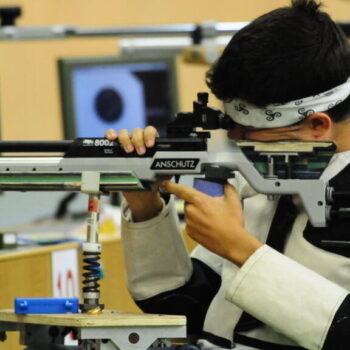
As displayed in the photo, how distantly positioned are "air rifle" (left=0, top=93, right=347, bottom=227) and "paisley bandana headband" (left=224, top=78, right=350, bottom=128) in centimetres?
9

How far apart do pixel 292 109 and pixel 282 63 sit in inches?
3.3

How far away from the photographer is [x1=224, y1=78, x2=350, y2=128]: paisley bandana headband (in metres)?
1.93

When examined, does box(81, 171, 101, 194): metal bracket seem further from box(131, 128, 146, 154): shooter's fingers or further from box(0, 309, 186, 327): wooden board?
box(0, 309, 186, 327): wooden board

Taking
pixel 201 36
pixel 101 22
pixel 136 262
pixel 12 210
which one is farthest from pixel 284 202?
pixel 101 22

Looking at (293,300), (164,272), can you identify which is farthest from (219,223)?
(164,272)

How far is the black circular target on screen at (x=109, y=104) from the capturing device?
415 cm

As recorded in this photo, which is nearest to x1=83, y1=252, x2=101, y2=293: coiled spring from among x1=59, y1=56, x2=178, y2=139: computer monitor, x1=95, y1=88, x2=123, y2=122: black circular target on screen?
x1=59, y1=56, x2=178, y2=139: computer monitor

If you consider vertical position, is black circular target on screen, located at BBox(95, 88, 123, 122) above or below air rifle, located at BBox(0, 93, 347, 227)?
below

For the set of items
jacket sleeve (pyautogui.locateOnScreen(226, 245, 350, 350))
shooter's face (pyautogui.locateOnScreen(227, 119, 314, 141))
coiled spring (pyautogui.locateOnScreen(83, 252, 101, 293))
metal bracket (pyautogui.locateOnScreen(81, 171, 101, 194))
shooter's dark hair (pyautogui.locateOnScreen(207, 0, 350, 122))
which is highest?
shooter's dark hair (pyautogui.locateOnScreen(207, 0, 350, 122))

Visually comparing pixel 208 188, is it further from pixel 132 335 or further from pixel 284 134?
pixel 132 335

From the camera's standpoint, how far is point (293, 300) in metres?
1.82

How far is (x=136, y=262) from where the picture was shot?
6.91ft

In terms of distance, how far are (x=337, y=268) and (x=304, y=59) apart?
0.37 meters

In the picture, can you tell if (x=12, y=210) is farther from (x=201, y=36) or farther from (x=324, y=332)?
(x=324, y=332)
